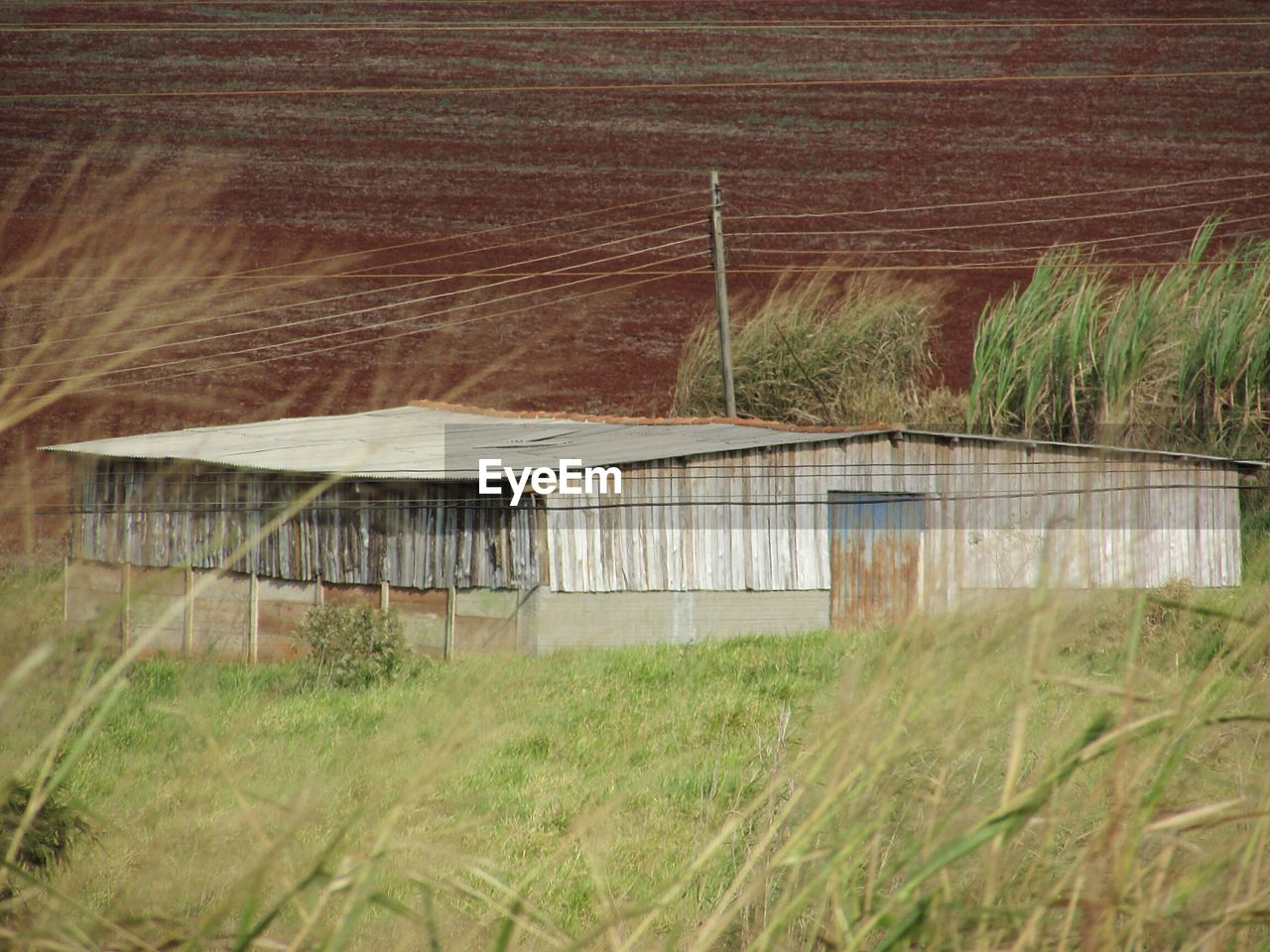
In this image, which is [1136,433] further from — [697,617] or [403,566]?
[403,566]

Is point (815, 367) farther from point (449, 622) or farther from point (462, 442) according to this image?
point (449, 622)

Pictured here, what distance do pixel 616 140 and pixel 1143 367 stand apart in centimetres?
1810

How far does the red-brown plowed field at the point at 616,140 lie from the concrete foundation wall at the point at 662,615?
1451 cm

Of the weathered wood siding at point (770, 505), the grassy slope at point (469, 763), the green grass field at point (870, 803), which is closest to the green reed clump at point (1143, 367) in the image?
the weathered wood siding at point (770, 505)

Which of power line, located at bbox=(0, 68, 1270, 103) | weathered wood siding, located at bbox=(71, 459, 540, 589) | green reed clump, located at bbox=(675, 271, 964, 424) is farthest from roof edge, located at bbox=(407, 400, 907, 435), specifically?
power line, located at bbox=(0, 68, 1270, 103)

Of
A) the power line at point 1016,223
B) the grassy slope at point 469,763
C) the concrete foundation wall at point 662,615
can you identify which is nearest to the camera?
the grassy slope at point 469,763

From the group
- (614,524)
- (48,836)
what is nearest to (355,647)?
(614,524)

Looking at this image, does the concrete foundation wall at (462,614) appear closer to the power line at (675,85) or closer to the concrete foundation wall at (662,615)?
the concrete foundation wall at (662,615)

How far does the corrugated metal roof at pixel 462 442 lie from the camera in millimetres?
16922

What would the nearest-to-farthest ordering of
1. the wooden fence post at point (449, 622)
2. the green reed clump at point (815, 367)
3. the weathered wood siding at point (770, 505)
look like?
the weathered wood siding at point (770, 505)
the wooden fence post at point (449, 622)
the green reed clump at point (815, 367)

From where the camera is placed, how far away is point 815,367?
26.1m

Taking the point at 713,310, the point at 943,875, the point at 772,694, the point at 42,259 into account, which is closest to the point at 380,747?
the point at 943,875

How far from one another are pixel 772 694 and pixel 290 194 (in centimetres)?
2593

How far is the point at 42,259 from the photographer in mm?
1973
